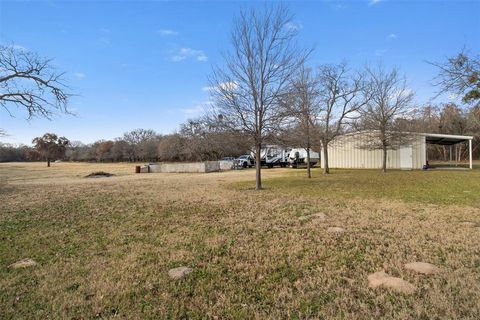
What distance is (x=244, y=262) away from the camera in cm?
430

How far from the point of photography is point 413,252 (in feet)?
14.8

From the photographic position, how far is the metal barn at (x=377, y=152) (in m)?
28.0

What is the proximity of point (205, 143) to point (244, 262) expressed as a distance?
34189 millimetres

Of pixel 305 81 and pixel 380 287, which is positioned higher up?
pixel 305 81

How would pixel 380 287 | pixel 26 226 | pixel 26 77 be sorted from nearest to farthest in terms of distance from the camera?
pixel 380 287 → pixel 26 226 → pixel 26 77

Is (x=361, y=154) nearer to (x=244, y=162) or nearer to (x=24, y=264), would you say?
(x=244, y=162)

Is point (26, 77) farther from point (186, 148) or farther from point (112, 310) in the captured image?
point (186, 148)

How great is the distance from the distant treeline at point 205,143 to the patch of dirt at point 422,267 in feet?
20.0

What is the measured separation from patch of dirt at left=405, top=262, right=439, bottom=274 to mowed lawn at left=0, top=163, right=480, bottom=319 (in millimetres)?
117

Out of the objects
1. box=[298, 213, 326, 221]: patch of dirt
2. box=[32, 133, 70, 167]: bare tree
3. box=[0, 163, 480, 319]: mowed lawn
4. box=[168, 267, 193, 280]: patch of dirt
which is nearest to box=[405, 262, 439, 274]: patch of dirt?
box=[0, 163, 480, 319]: mowed lawn

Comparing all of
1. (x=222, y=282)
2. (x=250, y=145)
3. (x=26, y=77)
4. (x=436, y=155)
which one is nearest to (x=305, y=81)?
(x=250, y=145)

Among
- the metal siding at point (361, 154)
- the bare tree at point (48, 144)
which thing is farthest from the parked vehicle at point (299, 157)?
the bare tree at point (48, 144)

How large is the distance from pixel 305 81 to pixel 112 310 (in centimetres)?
1924

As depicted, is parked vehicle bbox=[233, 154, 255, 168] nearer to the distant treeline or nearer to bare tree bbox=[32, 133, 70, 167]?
the distant treeline
